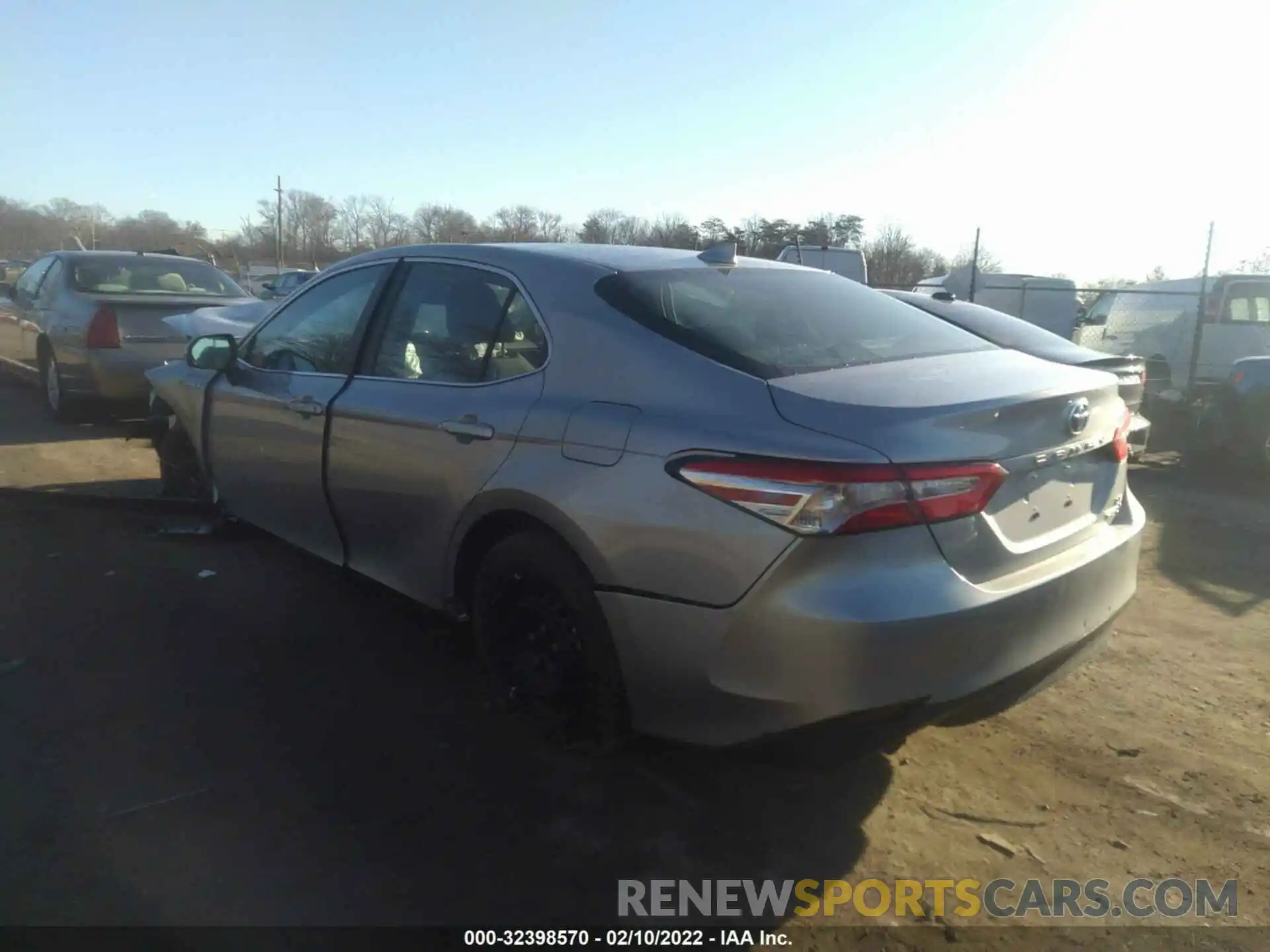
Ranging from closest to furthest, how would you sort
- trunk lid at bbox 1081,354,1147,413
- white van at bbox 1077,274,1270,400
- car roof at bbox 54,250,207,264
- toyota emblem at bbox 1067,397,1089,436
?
toyota emblem at bbox 1067,397,1089,436 → trunk lid at bbox 1081,354,1147,413 → car roof at bbox 54,250,207,264 → white van at bbox 1077,274,1270,400

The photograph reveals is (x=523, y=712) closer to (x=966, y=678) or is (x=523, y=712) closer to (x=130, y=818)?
(x=130, y=818)

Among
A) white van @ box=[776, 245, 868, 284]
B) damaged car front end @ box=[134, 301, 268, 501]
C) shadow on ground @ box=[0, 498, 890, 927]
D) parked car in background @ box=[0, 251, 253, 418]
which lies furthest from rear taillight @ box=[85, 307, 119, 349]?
white van @ box=[776, 245, 868, 284]

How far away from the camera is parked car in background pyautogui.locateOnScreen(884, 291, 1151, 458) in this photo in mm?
6941

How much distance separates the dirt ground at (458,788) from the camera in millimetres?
2605

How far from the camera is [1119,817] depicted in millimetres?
3008

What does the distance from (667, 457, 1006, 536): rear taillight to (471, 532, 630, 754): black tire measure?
0.61 meters

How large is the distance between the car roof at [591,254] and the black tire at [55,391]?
646 cm

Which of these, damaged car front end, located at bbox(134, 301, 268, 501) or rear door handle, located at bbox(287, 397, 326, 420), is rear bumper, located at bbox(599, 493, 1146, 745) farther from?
damaged car front end, located at bbox(134, 301, 268, 501)

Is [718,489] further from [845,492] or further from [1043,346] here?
[1043,346]

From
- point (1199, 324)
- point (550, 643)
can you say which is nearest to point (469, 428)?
point (550, 643)

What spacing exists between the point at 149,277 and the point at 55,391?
55.2 inches

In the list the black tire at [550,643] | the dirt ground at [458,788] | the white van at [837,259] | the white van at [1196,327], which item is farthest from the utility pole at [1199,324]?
the black tire at [550,643]

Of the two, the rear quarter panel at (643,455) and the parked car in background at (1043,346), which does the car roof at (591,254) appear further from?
the parked car in background at (1043,346)

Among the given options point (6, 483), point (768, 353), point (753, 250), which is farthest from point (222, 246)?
point (768, 353)
